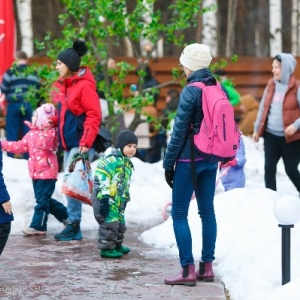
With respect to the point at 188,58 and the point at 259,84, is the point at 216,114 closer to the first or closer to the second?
the point at 188,58

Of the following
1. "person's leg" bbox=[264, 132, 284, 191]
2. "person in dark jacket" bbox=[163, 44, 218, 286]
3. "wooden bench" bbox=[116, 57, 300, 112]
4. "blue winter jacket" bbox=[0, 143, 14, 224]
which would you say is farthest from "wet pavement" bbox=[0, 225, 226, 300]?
"wooden bench" bbox=[116, 57, 300, 112]

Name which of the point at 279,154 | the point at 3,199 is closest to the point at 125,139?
the point at 3,199

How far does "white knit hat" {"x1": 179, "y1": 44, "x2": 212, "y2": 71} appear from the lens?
26.2 ft

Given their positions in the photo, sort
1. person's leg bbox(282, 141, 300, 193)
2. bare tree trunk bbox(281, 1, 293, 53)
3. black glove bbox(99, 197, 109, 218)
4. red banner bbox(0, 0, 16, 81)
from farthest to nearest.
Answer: bare tree trunk bbox(281, 1, 293, 53) < red banner bbox(0, 0, 16, 81) < person's leg bbox(282, 141, 300, 193) < black glove bbox(99, 197, 109, 218)

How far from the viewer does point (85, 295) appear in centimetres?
760

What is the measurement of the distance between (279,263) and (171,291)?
826mm

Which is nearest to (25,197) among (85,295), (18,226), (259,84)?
(18,226)

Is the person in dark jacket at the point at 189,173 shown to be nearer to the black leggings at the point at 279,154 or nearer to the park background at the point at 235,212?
the park background at the point at 235,212

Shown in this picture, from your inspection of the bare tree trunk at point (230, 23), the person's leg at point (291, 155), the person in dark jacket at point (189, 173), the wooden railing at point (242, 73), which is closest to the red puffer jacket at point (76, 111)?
the person in dark jacket at point (189, 173)

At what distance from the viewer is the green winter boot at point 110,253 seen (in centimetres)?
913

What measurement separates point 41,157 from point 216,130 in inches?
119

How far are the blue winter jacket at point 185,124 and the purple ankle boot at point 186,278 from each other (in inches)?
31.1

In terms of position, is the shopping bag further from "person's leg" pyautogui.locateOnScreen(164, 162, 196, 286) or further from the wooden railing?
the wooden railing

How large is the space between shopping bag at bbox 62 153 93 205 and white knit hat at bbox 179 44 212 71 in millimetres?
2248
